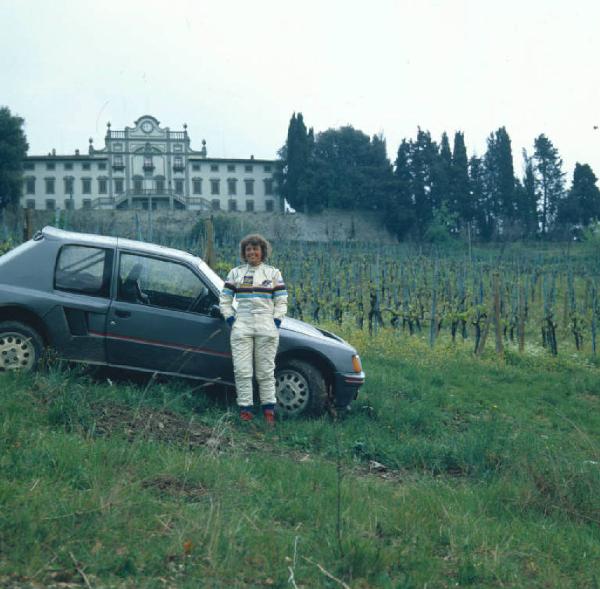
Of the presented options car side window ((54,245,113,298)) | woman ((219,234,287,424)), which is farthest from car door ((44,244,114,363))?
woman ((219,234,287,424))

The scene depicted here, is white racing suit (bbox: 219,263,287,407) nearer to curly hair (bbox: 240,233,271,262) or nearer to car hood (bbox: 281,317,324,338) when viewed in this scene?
curly hair (bbox: 240,233,271,262)

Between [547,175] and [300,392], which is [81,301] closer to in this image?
[300,392]

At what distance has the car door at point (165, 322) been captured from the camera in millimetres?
7137

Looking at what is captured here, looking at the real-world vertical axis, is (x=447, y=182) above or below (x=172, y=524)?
above

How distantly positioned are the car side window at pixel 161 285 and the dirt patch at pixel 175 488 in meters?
3.03

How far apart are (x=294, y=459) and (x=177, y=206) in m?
72.4

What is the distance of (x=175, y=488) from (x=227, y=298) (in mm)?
2835

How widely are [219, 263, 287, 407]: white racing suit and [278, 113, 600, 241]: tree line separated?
49.2 m

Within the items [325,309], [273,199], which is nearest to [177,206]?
[273,199]

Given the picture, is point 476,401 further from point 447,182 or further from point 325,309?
point 447,182

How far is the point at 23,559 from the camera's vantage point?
129 inches

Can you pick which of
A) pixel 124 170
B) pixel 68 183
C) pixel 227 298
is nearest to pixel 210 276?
pixel 227 298

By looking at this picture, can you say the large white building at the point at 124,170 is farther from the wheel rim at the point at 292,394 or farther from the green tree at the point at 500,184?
the wheel rim at the point at 292,394

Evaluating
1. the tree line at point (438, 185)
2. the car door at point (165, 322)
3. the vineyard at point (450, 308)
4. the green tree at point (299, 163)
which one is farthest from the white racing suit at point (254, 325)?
the green tree at point (299, 163)
